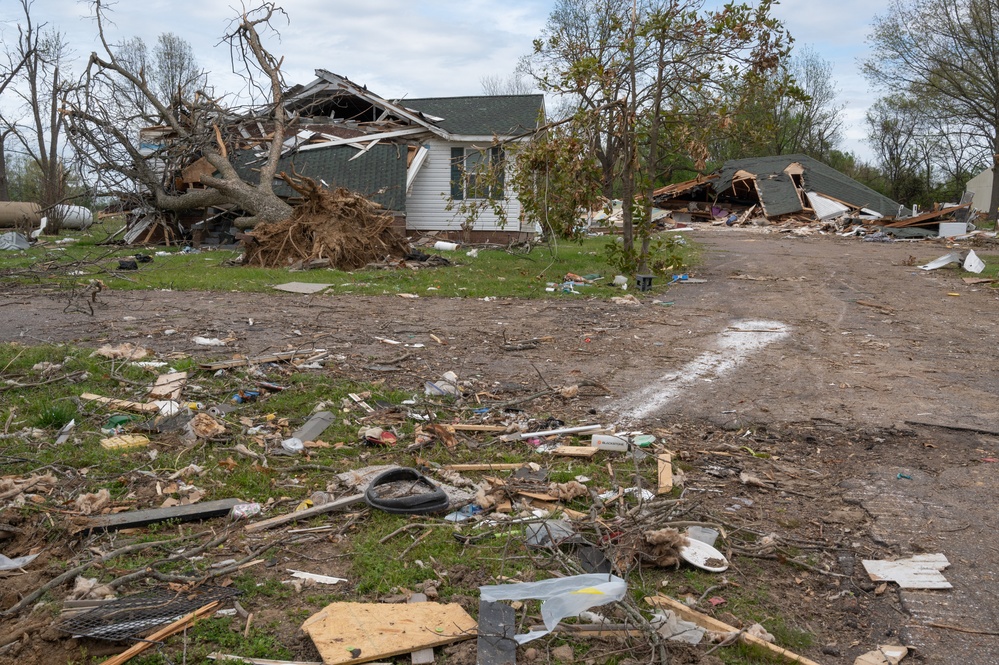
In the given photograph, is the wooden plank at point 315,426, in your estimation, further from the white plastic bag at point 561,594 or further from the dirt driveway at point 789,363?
the white plastic bag at point 561,594

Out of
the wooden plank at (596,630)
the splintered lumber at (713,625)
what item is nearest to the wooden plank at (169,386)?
the wooden plank at (596,630)

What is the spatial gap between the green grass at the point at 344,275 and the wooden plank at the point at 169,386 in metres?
4.52

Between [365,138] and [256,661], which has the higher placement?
[365,138]

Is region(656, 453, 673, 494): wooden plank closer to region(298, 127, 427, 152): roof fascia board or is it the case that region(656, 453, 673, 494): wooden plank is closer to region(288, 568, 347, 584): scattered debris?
region(288, 568, 347, 584): scattered debris

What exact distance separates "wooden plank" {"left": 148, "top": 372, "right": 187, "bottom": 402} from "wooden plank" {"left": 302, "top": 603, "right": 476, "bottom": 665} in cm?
321

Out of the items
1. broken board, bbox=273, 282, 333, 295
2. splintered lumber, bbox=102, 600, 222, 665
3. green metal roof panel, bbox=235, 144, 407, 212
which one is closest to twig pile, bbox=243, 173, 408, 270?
broken board, bbox=273, 282, 333, 295

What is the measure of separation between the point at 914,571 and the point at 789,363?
3.89 m

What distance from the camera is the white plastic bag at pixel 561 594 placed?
106 inches

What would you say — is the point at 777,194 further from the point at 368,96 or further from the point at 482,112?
the point at 368,96

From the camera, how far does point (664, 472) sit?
4258mm

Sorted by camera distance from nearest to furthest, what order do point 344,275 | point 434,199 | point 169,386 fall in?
point 169,386, point 344,275, point 434,199

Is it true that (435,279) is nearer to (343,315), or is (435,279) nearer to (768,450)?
(343,315)

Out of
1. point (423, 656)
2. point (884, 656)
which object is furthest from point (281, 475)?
point (884, 656)

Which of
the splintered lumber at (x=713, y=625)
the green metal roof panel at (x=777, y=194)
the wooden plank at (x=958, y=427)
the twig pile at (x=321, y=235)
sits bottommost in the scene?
the splintered lumber at (x=713, y=625)
